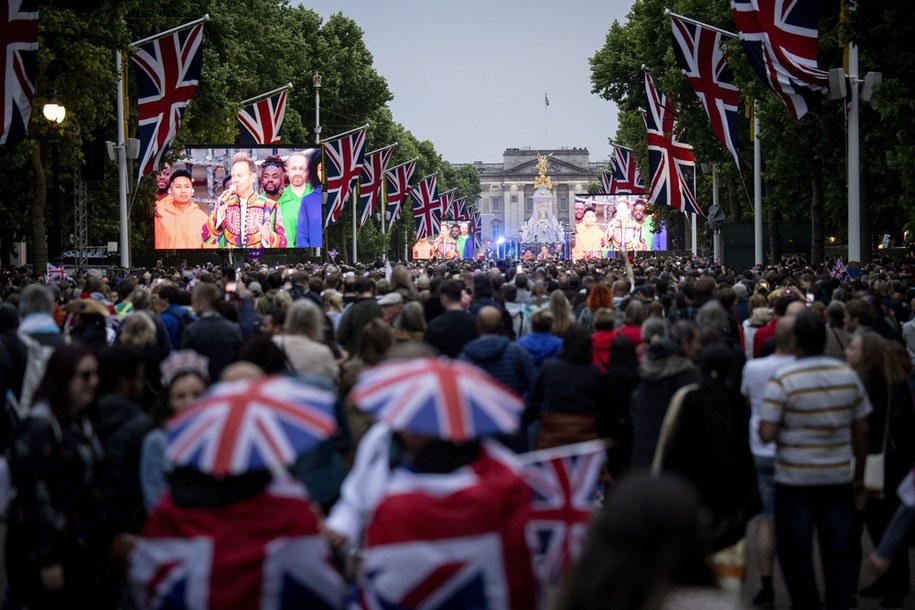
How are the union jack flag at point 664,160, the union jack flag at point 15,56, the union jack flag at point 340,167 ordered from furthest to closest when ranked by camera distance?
the union jack flag at point 340,167 → the union jack flag at point 664,160 → the union jack flag at point 15,56

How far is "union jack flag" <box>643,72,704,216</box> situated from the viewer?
120ft

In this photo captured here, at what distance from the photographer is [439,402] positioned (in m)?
4.18

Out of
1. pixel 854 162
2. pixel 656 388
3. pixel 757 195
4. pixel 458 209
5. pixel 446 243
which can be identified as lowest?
pixel 656 388

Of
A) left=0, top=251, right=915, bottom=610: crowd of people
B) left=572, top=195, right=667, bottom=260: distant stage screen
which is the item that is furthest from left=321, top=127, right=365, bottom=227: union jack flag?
left=0, top=251, right=915, bottom=610: crowd of people

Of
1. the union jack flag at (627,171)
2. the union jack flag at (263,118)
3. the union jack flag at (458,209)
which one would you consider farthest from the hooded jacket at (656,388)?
the union jack flag at (458,209)

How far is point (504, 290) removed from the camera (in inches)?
611

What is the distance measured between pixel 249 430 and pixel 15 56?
16087 mm

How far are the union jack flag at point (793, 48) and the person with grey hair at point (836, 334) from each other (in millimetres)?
9426

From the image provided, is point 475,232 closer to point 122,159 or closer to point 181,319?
point 122,159

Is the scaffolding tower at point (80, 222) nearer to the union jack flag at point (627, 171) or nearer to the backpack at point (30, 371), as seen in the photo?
the backpack at point (30, 371)

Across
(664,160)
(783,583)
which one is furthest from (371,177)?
(783,583)

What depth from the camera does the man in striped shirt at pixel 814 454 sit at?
704 centimetres

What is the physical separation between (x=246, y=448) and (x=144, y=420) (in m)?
1.93

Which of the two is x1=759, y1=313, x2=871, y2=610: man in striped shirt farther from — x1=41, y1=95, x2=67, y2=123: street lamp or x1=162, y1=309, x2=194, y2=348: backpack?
x1=41, y1=95, x2=67, y2=123: street lamp
